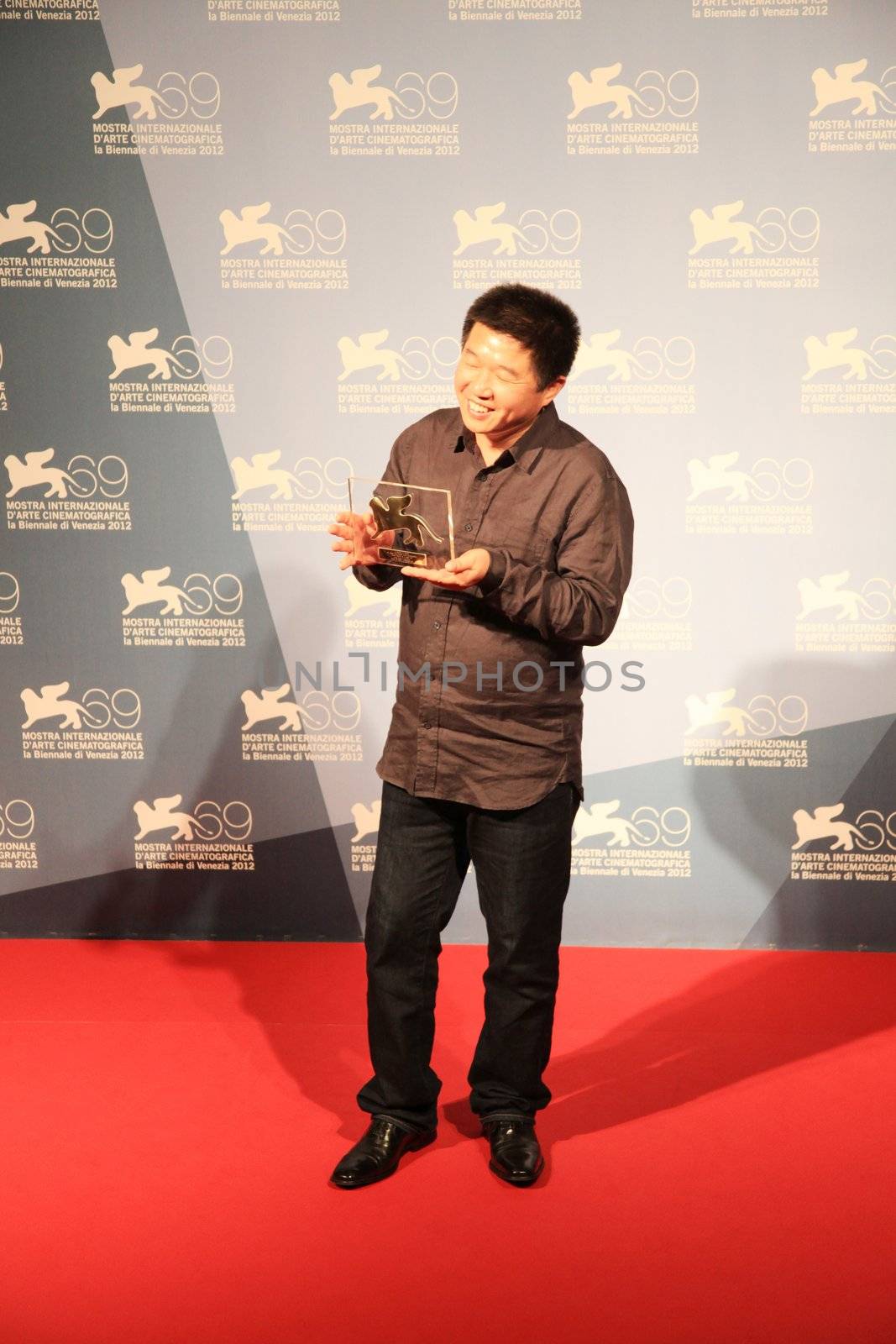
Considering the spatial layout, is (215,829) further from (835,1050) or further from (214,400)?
(835,1050)

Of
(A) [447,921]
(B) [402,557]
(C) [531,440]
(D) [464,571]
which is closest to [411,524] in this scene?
(B) [402,557]

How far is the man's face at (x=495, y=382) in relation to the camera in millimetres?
1992

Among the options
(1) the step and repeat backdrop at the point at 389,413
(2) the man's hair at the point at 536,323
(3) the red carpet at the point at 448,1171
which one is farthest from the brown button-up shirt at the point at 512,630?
(1) the step and repeat backdrop at the point at 389,413

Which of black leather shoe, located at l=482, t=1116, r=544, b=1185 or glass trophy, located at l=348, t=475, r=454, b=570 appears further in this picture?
black leather shoe, located at l=482, t=1116, r=544, b=1185

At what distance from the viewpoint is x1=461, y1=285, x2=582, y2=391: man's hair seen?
1.99 metres

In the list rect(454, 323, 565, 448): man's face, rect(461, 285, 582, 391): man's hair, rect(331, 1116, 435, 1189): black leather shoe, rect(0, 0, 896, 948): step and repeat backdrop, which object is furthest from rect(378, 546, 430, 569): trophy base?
rect(0, 0, 896, 948): step and repeat backdrop

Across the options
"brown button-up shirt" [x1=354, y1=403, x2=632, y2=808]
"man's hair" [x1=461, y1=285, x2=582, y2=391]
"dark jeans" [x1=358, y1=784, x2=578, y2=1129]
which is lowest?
"dark jeans" [x1=358, y1=784, x2=578, y2=1129]

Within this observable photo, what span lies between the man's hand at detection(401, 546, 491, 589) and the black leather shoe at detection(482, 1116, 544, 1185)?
101 cm

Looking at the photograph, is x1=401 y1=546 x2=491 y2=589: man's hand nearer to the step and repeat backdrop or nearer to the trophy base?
the trophy base

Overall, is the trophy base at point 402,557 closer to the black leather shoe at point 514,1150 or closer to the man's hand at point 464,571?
the man's hand at point 464,571

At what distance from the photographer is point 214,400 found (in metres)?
3.17

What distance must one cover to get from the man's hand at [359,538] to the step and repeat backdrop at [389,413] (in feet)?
3.77

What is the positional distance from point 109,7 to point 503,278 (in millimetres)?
1203

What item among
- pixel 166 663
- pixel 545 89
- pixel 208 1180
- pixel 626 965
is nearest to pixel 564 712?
pixel 208 1180
